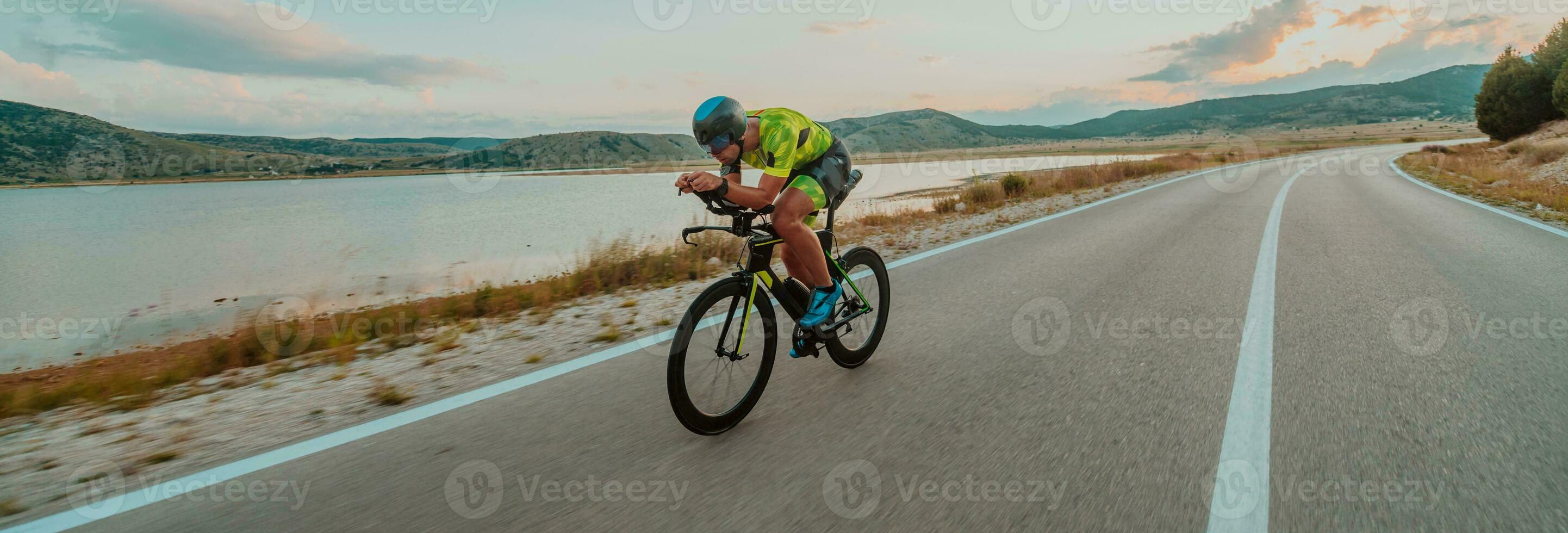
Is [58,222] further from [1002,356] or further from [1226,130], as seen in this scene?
[1226,130]

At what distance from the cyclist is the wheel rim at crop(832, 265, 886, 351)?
0.26 m

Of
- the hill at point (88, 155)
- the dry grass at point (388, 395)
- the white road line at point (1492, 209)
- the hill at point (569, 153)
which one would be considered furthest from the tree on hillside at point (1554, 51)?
the hill at point (88, 155)

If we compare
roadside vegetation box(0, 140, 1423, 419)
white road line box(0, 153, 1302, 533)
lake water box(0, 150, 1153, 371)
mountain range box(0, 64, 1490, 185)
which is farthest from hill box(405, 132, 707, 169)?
white road line box(0, 153, 1302, 533)

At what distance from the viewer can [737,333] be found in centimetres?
309

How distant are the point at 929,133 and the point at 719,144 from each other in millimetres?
181899

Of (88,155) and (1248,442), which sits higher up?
(88,155)

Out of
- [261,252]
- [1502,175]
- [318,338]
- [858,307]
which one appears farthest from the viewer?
[1502,175]

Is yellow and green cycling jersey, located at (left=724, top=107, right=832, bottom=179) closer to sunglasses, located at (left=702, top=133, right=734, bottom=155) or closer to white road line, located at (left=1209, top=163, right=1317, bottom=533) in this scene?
sunglasses, located at (left=702, top=133, right=734, bottom=155)

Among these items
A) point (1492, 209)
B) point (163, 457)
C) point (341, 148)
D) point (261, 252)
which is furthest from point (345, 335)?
point (341, 148)

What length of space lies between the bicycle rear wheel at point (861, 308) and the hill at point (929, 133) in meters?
134

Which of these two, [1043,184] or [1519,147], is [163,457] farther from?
[1519,147]

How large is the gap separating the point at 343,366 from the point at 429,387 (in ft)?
3.63

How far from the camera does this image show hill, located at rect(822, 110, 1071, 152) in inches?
6029

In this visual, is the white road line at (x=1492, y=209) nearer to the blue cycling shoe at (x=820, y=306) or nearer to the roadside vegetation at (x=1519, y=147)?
the roadside vegetation at (x=1519, y=147)
